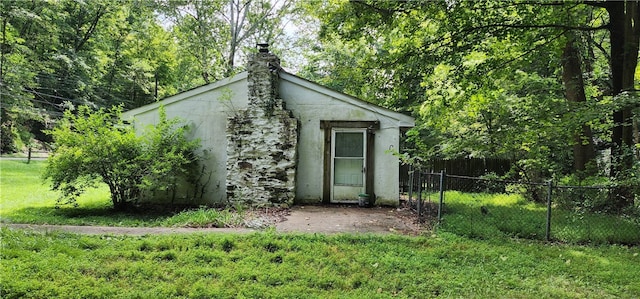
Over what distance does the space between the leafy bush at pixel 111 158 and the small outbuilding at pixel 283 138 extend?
1.17 meters

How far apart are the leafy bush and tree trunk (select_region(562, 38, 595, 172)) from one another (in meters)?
10.2

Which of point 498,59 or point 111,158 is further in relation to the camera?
point 498,59

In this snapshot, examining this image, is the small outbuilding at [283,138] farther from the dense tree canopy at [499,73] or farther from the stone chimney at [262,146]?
the dense tree canopy at [499,73]

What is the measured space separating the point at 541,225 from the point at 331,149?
16.2ft

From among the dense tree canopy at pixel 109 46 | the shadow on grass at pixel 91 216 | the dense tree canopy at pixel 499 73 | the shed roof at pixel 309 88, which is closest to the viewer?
the shadow on grass at pixel 91 216

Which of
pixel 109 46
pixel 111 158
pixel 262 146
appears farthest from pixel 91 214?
pixel 109 46

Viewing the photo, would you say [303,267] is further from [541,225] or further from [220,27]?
[220,27]

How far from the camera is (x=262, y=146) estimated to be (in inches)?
352

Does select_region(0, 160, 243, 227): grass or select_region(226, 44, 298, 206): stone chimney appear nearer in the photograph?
select_region(0, 160, 243, 227): grass

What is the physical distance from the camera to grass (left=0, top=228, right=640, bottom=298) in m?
3.80

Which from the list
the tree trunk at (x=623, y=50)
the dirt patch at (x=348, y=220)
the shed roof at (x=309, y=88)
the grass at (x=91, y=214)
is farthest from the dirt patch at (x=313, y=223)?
the tree trunk at (x=623, y=50)

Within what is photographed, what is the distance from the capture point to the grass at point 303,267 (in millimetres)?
3799

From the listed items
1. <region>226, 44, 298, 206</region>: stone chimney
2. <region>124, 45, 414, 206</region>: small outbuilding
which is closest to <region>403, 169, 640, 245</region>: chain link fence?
<region>124, 45, 414, 206</region>: small outbuilding

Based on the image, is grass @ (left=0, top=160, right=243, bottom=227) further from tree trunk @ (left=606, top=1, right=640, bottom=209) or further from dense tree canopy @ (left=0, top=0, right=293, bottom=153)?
dense tree canopy @ (left=0, top=0, right=293, bottom=153)
